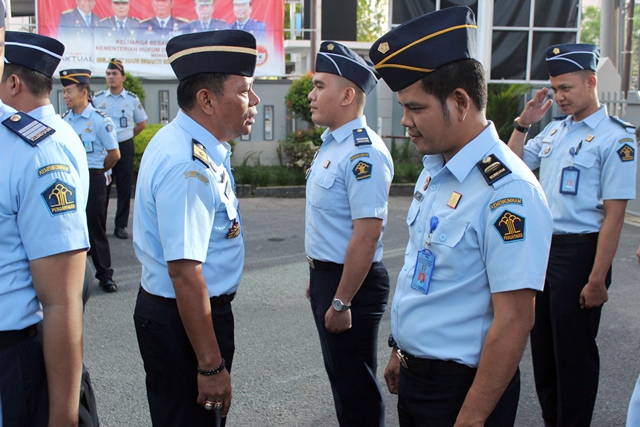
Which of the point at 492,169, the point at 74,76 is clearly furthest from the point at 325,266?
the point at 74,76

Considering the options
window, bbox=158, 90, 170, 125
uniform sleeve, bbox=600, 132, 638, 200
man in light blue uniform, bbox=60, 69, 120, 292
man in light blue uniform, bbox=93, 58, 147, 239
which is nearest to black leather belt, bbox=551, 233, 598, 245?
uniform sleeve, bbox=600, 132, 638, 200

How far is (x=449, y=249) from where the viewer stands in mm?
1903

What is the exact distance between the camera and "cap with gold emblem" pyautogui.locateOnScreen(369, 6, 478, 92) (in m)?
1.89

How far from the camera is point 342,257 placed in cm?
317

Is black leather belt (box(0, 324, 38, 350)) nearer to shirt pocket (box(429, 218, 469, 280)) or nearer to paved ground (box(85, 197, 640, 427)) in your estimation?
shirt pocket (box(429, 218, 469, 280))

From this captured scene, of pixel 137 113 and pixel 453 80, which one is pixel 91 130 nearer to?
pixel 137 113

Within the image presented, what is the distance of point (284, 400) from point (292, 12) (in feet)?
53.1

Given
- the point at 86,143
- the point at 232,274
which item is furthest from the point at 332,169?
the point at 86,143

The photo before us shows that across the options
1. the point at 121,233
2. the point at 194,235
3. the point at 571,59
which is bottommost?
the point at 121,233

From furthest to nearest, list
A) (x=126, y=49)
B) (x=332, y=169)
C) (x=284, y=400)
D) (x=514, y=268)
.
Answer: (x=126, y=49) → (x=284, y=400) → (x=332, y=169) → (x=514, y=268)

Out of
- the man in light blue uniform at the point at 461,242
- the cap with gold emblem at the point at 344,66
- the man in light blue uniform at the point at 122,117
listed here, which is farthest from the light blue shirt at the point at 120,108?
the man in light blue uniform at the point at 461,242

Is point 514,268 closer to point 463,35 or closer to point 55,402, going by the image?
point 463,35

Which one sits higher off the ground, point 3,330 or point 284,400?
point 3,330

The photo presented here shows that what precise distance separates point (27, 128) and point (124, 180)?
6.57 m
